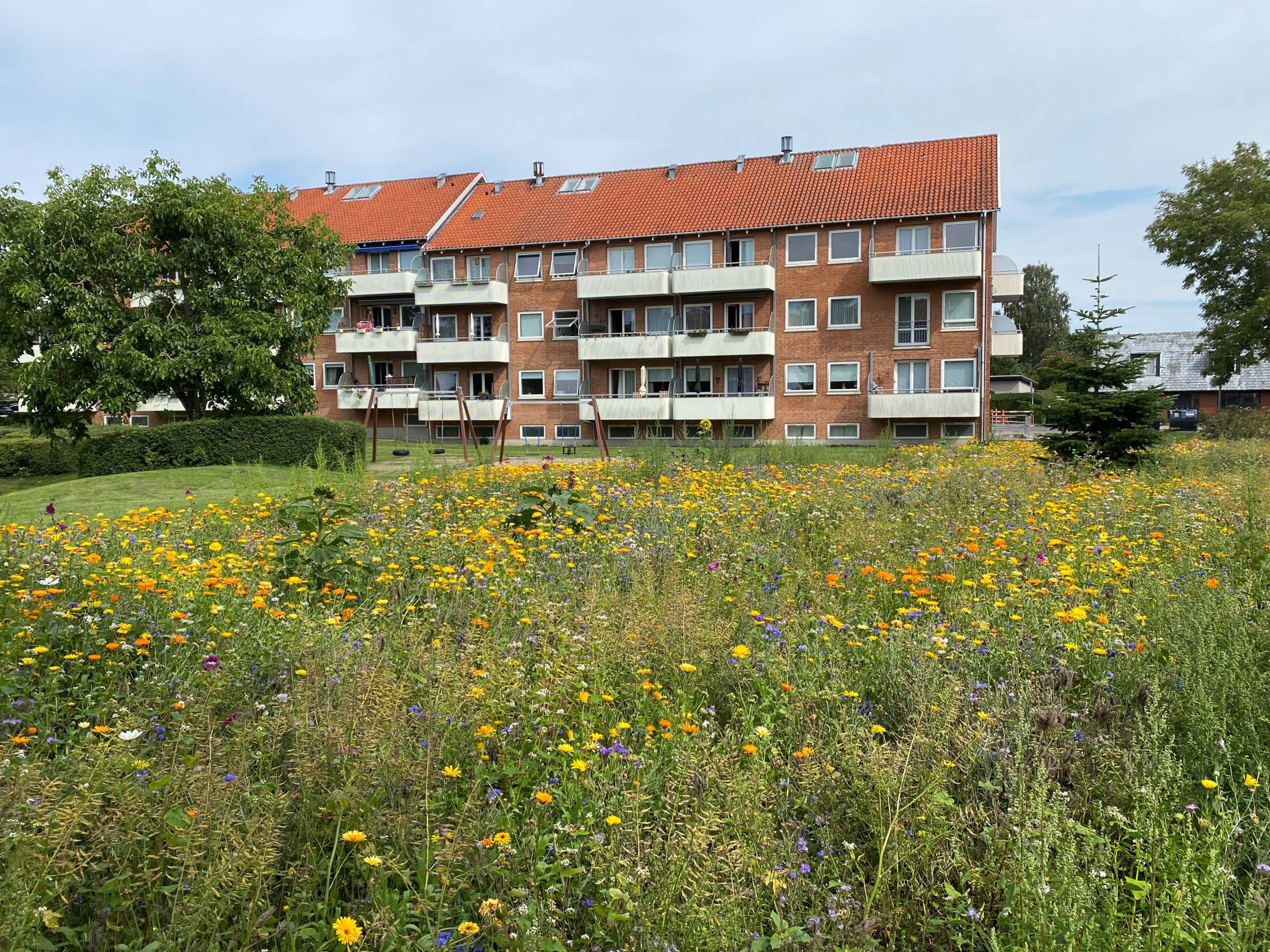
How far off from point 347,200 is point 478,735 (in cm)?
5081

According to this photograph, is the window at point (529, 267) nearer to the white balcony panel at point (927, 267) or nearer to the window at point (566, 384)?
the window at point (566, 384)

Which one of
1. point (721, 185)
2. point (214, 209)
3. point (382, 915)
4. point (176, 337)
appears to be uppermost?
point (721, 185)

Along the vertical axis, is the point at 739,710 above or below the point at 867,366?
below

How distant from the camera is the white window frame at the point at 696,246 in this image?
130ft

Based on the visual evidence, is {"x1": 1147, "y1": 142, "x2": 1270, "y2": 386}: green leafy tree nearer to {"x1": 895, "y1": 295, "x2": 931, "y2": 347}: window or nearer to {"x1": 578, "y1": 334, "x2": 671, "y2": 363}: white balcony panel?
{"x1": 895, "y1": 295, "x2": 931, "y2": 347}: window

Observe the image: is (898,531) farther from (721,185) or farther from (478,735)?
(721,185)

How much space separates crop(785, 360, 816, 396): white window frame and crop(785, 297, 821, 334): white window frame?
147 cm

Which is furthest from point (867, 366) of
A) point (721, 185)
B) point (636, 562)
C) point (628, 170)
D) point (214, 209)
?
point (636, 562)

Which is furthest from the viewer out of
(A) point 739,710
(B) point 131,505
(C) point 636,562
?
(B) point 131,505

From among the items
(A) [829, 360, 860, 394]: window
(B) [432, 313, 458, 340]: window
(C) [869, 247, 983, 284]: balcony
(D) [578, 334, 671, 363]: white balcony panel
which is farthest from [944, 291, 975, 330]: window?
(B) [432, 313, 458, 340]: window

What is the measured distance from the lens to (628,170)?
145 feet

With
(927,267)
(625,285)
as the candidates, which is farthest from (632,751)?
(625,285)

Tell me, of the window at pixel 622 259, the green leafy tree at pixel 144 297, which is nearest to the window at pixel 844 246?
the window at pixel 622 259

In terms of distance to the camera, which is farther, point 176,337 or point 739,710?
point 176,337
